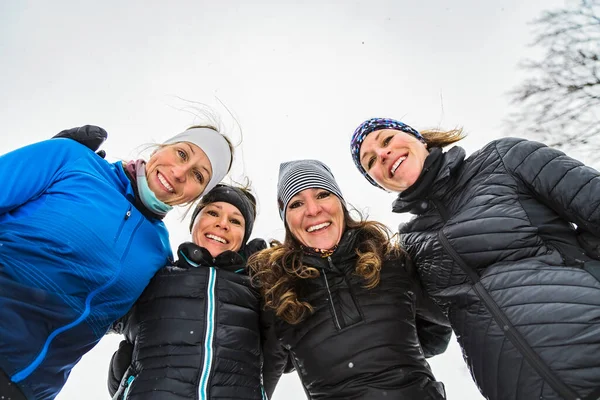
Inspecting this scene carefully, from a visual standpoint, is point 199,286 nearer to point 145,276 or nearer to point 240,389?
point 145,276

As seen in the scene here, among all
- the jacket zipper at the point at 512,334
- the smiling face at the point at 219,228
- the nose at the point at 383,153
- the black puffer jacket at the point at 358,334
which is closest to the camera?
the jacket zipper at the point at 512,334

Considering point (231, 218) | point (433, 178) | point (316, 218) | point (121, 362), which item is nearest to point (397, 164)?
point (433, 178)

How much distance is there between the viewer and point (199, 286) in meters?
2.00

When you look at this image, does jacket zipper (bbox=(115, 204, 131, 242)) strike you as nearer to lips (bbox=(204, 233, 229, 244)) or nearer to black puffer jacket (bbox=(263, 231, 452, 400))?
lips (bbox=(204, 233, 229, 244))

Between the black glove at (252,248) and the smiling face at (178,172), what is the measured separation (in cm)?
55

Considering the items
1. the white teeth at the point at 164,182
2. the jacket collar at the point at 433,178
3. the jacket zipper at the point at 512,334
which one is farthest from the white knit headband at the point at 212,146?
the jacket zipper at the point at 512,334

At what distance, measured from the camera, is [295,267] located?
209 cm

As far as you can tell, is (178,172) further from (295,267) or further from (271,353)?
(271,353)

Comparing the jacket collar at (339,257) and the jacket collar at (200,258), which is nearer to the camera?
the jacket collar at (339,257)

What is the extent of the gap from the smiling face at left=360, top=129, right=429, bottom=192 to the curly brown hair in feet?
1.10

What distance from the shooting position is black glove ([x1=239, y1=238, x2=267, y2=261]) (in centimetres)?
257

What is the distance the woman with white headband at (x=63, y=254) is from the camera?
146 centimetres

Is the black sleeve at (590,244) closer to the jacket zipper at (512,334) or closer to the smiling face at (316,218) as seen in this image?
the jacket zipper at (512,334)

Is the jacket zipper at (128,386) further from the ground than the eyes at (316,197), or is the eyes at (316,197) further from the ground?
the eyes at (316,197)
